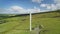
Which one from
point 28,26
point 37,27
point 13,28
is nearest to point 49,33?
point 37,27

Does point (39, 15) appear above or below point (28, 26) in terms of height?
above

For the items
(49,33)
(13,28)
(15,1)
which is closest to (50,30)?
(49,33)

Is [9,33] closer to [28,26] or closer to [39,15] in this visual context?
[28,26]

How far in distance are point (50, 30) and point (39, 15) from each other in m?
0.28

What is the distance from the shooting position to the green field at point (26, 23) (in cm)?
193

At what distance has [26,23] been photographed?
195 centimetres

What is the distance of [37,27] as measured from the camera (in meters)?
1.93

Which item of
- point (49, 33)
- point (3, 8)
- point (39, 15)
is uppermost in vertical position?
point (3, 8)

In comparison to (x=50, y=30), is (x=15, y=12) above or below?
above

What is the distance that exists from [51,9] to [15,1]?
58 centimetres

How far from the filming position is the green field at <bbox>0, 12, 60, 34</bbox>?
1928 millimetres

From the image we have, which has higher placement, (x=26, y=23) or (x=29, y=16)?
(x=29, y=16)

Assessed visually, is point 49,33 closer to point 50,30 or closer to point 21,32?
point 50,30

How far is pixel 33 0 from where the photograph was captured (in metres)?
1.97
